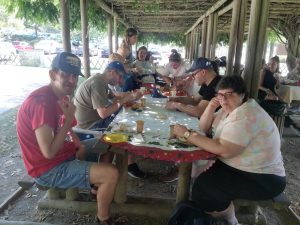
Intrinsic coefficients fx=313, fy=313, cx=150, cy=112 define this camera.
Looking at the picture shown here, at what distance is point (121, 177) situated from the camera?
318cm

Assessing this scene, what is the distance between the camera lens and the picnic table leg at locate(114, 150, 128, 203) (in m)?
3.09

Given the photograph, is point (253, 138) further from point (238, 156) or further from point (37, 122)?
point (37, 122)

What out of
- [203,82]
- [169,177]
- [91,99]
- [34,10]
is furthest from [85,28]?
[169,177]

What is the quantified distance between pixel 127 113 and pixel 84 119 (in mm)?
568

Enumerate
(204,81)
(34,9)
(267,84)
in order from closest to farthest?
(204,81), (34,9), (267,84)

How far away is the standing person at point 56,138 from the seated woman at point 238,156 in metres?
0.82

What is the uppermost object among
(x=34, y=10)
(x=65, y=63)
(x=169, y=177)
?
(x=34, y=10)

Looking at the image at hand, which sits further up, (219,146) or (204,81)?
(204,81)

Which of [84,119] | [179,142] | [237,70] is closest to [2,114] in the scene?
[84,119]

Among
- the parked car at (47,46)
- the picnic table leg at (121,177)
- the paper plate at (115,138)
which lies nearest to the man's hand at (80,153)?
the picnic table leg at (121,177)

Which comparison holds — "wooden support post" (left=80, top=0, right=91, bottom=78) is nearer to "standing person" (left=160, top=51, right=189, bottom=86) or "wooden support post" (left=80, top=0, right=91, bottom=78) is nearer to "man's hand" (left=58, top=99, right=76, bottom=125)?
"standing person" (left=160, top=51, right=189, bottom=86)

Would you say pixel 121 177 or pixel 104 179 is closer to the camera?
pixel 104 179

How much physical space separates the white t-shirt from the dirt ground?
43.4 inches

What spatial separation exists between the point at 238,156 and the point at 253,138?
210mm
